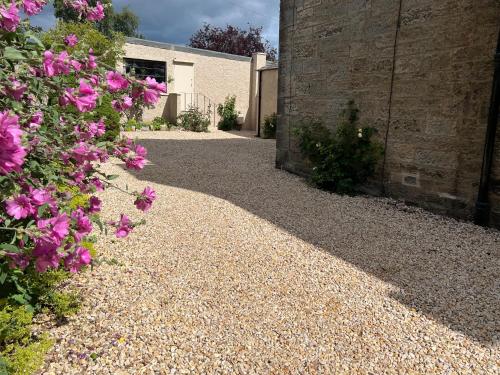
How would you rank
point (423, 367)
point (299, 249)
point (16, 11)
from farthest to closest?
point (299, 249), point (423, 367), point (16, 11)

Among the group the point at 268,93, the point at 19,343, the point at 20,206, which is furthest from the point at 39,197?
the point at 268,93

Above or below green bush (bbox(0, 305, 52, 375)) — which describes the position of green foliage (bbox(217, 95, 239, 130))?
above

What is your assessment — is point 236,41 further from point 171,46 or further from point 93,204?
point 93,204

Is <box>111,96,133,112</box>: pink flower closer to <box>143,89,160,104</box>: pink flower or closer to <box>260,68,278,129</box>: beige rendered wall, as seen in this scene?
<box>143,89,160,104</box>: pink flower

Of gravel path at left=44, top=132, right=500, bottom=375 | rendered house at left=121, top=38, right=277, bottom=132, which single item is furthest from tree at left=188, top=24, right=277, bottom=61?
gravel path at left=44, top=132, right=500, bottom=375

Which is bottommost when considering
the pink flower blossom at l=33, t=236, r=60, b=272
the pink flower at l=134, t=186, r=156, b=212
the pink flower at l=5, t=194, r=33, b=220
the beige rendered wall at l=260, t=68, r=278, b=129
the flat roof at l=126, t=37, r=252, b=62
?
the pink flower blossom at l=33, t=236, r=60, b=272

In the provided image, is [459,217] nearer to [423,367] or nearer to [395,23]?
[395,23]

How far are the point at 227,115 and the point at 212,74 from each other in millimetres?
2102

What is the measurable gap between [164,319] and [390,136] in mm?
4310

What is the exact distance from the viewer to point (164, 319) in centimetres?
253

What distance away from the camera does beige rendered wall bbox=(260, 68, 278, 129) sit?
15.8 metres

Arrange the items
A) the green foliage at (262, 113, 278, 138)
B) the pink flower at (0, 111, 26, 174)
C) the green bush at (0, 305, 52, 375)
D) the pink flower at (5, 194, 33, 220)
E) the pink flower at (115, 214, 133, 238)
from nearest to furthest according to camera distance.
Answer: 1. the pink flower at (0, 111, 26, 174)
2. the pink flower at (5, 194, 33, 220)
3. the green bush at (0, 305, 52, 375)
4. the pink flower at (115, 214, 133, 238)
5. the green foliage at (262, 113, 278, 138)

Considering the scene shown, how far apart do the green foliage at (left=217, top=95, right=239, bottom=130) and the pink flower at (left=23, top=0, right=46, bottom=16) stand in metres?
15.8

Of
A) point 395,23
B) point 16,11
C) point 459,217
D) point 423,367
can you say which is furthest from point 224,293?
point 395,23
